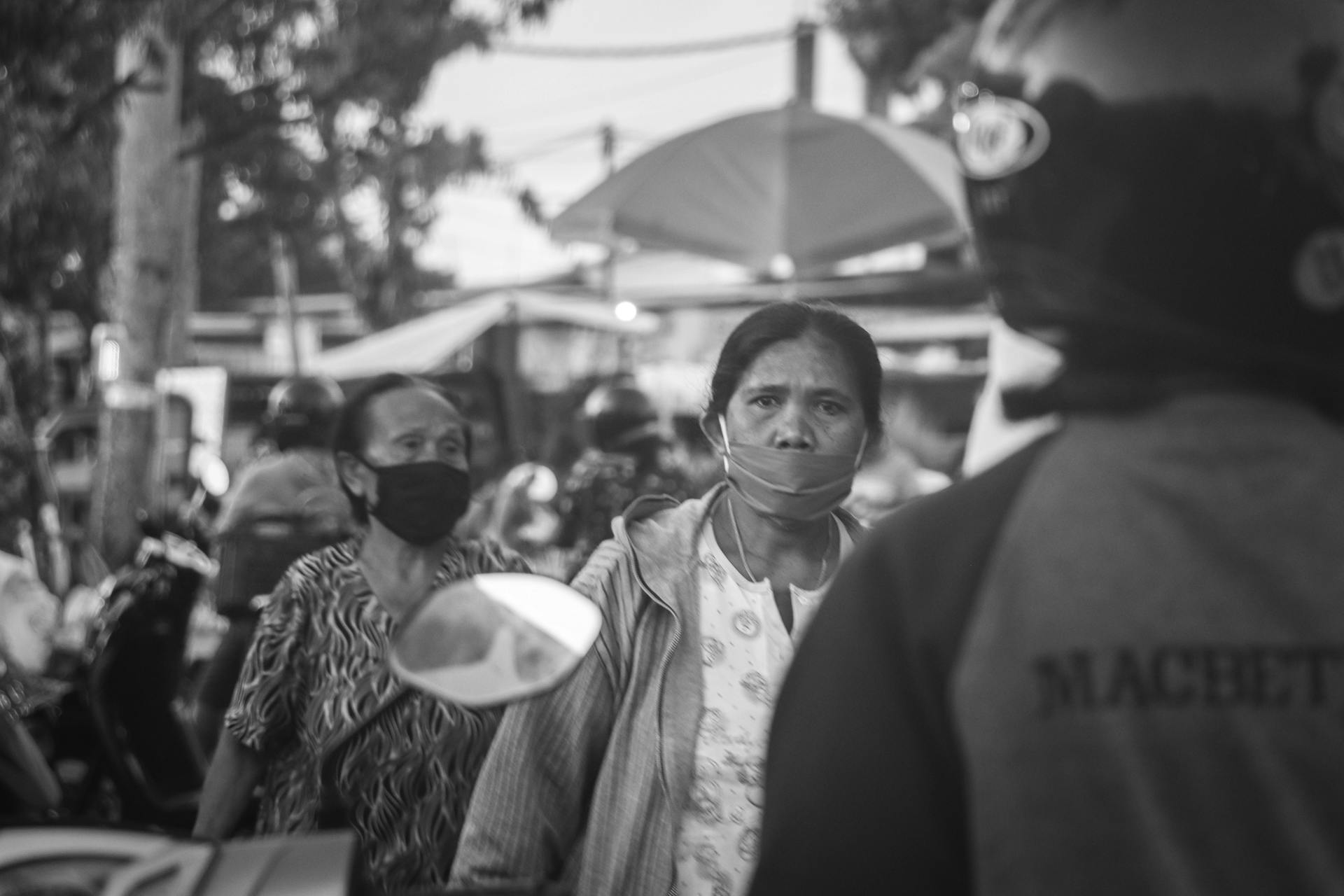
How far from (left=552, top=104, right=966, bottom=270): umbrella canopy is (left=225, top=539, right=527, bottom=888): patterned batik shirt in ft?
19.1

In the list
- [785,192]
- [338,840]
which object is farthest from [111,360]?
[338,840]

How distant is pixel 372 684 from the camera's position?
11.3 feet

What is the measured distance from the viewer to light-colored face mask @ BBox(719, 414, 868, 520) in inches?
123

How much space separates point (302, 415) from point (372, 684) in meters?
3.88

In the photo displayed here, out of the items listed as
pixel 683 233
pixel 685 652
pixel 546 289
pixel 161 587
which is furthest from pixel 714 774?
pixel 546 289

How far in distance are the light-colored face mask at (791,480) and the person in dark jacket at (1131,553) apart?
1.61 metres

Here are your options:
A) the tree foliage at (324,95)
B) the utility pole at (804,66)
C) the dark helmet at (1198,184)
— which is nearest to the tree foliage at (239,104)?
the tree foliage at (324,95)

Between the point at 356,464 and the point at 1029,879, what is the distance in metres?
2.70

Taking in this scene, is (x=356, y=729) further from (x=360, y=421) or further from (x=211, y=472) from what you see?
(x=211, y=472)

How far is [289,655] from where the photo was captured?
11.7 feet

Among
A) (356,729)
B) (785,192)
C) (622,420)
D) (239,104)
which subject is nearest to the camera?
(356,729)

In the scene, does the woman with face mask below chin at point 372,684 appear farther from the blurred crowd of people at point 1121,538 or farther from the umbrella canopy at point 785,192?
the umbrella canopy at point 785,192

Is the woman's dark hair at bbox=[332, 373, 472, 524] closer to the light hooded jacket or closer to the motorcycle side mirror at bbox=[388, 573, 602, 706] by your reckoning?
the light hooded jacket

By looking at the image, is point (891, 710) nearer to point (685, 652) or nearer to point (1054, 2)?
point (1054, 2)
